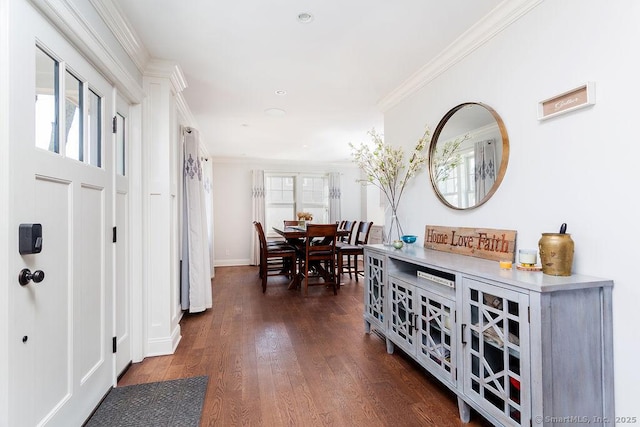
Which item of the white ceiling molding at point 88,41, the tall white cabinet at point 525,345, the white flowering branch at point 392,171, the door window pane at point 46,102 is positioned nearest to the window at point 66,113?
the door window pane at point 46,102

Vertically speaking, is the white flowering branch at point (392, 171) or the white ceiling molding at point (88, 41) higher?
the white ceiling molding at point (88, 41)

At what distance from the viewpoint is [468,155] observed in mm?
2244

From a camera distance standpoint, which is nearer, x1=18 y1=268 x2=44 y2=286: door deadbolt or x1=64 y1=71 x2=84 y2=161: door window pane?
x1=18 y1=268 x2=44 y2=286: door deadbolt

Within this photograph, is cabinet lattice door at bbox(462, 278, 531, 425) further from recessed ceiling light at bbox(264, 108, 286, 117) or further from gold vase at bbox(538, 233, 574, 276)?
recessed ceiling light at bbox(264, 108, 286, 117)

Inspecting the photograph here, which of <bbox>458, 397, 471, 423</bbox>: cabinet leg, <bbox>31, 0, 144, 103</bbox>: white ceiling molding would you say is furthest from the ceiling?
<bbox>458, 397, 471, 423</bbox>: cabinet leg

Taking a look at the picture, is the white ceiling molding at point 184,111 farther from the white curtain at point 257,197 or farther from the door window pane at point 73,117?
the white curtain at point 257,197

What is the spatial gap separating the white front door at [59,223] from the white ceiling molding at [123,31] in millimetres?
325

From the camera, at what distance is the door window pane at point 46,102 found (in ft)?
4.23

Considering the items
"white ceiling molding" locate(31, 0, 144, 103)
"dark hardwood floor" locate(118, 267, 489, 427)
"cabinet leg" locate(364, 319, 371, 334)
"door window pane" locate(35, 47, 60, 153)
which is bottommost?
"dark hardwood floor" locate(118, 267, 489, 427)

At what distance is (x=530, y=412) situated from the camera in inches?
50.2

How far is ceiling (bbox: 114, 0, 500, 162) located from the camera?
6.10 feet

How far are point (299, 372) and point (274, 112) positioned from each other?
2.87 m

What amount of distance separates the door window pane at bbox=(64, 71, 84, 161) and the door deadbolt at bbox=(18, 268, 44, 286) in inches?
Answer: 24.0

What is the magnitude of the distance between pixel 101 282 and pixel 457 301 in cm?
210
